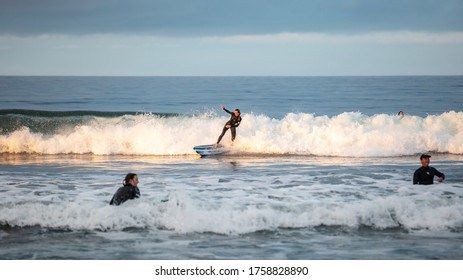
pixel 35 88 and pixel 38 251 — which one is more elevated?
pixel 35 88

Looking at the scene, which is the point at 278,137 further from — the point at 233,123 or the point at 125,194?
the point at 125,194

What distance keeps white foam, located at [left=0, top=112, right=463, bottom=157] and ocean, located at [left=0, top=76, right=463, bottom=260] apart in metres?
0.04

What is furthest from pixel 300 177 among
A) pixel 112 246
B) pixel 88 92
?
pixel 88 92

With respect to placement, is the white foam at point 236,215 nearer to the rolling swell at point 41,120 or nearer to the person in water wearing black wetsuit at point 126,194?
the person in water wearing black wetsuit at point 126,194

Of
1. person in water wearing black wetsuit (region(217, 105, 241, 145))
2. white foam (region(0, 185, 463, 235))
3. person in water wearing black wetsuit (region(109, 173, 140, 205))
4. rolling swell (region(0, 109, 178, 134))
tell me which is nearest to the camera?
white foam (region(0, 185, 463, 235))

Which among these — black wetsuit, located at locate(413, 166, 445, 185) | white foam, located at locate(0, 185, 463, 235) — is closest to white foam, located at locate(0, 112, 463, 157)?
black wetsuit, located at locate(413, 166, 445, 185)

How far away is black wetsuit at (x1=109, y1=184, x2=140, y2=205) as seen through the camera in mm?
9617

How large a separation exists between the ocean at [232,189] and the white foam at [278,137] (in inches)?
1.7

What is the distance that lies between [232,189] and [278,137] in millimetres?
7225

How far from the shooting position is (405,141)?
17.9 metres

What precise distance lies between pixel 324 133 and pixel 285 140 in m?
1.29

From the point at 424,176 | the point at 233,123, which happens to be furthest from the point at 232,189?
the point at 233,123

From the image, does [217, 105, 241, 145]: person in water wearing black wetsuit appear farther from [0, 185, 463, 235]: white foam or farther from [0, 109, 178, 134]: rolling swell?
[0, 185, 463, 235]: white foam
